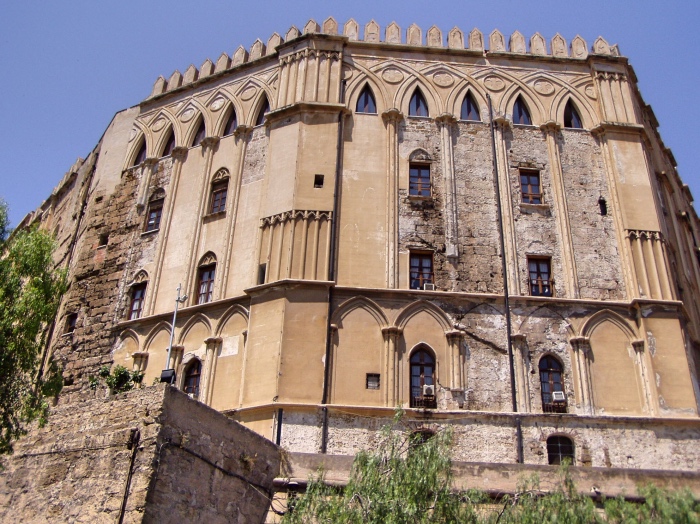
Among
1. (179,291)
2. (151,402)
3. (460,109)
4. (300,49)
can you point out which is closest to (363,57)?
(300,49)

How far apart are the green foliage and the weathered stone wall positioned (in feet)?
4.64

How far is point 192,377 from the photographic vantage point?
67.6ft

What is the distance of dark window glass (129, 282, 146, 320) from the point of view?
22500mm

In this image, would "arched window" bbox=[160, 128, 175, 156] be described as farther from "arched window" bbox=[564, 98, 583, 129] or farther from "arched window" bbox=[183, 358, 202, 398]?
"arched window" bbox=[564, 98, 583, 129]

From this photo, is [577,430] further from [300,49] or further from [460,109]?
[300,49]

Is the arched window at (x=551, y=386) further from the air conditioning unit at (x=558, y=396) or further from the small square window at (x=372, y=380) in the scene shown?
the small square window at (x=372, y=380)

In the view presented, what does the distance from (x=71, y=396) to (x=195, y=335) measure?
421 cm

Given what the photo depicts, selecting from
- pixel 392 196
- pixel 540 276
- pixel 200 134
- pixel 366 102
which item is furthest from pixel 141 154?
pixel 540 276

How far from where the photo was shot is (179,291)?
840 inches

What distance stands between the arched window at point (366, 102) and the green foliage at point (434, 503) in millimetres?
12460

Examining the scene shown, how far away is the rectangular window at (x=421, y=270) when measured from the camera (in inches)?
810

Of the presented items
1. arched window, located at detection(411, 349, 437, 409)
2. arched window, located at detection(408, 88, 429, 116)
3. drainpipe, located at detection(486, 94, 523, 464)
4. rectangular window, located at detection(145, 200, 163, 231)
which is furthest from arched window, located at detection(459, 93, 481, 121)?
rectangular window, located at detection(145, 200, 163, 231)

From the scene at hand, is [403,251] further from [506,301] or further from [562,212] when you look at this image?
[562,212]

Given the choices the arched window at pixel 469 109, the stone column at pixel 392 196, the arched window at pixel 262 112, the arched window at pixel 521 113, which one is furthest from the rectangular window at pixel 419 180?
the arched window at pixel 262 112
